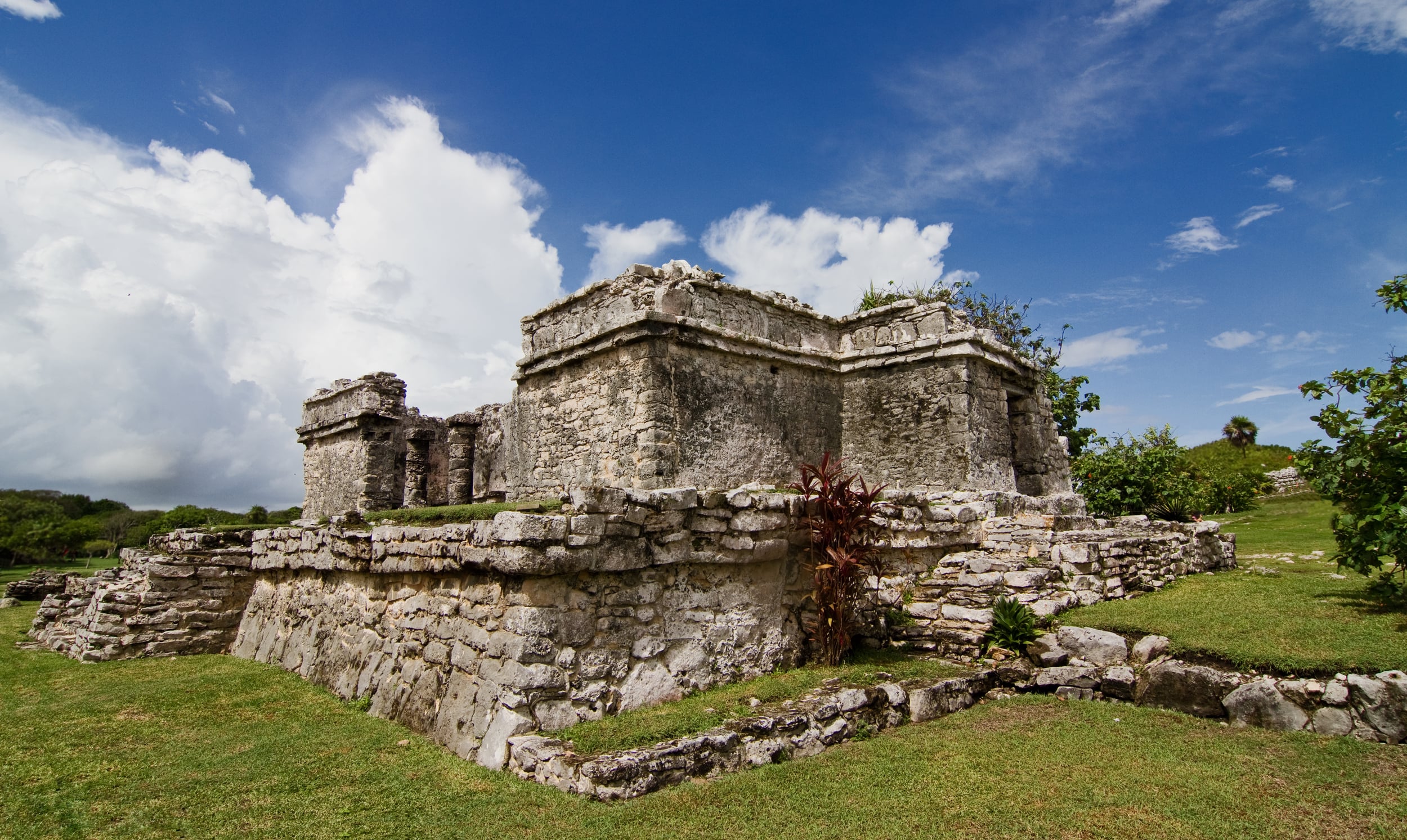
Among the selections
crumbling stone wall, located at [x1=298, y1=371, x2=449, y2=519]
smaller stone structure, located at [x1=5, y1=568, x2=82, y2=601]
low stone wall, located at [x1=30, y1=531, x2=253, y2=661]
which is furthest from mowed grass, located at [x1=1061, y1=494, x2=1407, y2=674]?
smaller stone structure, located at [x1=5, y1=568, x2=82, y2=601]

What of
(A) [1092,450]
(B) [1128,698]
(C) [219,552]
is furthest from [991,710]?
(A) [1092,450]

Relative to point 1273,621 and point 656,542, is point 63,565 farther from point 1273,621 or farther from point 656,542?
point 1273,621

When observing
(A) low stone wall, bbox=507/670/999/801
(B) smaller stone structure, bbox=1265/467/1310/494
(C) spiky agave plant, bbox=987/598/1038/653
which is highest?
(B) smaller stone structure, bbox=1265/467/1310/494

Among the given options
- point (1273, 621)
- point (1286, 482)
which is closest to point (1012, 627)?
point (1273, 621)

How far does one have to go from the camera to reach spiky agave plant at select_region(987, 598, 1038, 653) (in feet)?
22.6

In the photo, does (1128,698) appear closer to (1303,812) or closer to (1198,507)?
(1303,812)

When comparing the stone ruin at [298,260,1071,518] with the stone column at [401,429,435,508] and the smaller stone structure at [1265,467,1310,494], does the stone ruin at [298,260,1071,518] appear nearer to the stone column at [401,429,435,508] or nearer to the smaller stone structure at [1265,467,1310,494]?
the stone column at [401,429,435,508]

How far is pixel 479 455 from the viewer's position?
14938 millimetres

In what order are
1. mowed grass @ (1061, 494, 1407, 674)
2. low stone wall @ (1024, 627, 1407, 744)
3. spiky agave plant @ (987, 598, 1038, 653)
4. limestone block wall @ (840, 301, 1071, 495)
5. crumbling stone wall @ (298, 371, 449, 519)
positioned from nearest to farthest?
low stone wall @ (1024, 627, 1407, 744)
mowed grass @ (1061, 494, 1407, 674)
spiky agave plant @ (987, 598, 1038, 653)
limestone block wall @ (840, 301, 1071, 495)
crumbling stone wall @ (298, 371, 449, 519)

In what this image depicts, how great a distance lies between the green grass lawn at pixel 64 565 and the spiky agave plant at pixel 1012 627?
118 ft

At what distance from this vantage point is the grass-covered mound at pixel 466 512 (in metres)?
5.81

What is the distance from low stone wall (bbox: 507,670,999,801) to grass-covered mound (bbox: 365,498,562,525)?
1.61m

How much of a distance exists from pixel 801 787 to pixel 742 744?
0.50m

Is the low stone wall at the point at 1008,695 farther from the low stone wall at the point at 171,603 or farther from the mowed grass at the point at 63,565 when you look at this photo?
the mowed grass at the point at 63,565
